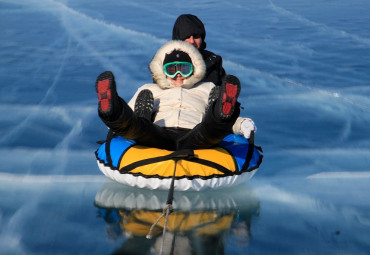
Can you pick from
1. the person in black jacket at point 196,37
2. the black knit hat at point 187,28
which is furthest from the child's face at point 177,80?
the black knit hat at point 187,28

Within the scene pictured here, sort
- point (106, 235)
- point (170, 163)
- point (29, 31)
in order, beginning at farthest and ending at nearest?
point (29, 31) < point (170, 163) < point (106, 235)

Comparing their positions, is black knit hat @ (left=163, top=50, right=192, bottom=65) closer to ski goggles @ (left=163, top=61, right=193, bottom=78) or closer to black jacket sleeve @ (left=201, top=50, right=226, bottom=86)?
ski goggles @ (left=163, top=61, right=193, bottom=78)

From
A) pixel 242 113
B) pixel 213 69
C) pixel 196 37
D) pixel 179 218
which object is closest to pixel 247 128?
pixel 179 218

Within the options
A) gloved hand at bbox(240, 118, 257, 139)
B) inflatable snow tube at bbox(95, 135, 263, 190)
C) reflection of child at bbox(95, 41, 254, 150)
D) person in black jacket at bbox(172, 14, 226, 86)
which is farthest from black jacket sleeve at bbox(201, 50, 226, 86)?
inflatable snow tube at bbox(95, 135, 263, 190)

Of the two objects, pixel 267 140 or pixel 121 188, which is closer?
pixel 121 188

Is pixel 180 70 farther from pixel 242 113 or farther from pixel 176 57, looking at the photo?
pixel 242 113

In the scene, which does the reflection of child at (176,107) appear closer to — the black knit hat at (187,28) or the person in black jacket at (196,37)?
the person in black jacket at (196,37)

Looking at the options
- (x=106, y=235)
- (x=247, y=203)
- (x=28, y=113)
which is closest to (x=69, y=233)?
(x=106, y=235)

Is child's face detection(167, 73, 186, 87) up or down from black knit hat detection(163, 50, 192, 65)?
down

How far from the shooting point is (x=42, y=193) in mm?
3928

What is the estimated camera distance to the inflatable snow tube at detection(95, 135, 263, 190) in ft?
12.0

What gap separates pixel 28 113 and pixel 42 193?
2.08 meters

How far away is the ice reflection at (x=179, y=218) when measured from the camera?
311 centimetres

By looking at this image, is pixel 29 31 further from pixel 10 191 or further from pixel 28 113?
pixel 10 191
